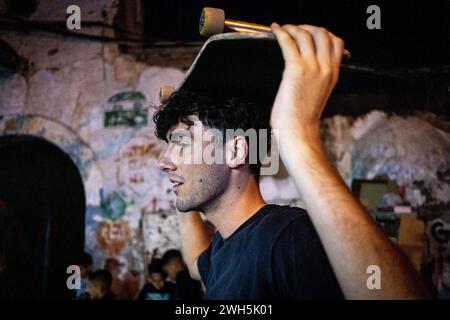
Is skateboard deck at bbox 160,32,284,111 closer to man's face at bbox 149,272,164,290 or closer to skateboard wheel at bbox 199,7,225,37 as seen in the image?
skateboard wheel at bbox 199,7,225,37

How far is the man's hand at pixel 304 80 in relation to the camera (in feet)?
2.96

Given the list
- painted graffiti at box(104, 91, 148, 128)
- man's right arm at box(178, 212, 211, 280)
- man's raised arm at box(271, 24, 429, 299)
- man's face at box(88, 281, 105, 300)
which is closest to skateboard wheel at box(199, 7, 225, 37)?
man's raised arm at box(271, 24, 429, 299)

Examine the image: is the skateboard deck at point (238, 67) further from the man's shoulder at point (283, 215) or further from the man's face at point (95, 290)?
the man's face at point (95, 290)

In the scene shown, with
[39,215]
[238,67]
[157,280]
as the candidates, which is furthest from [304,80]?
[39,215]

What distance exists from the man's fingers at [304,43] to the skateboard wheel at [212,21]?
0.23 meters

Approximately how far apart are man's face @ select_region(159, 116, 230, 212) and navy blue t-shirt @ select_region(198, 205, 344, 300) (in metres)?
0.27

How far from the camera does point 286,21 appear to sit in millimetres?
4805

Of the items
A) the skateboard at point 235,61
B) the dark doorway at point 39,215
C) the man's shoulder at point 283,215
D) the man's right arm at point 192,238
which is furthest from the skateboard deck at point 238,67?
the dark doorway at point 39,215

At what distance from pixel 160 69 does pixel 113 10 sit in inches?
45.1

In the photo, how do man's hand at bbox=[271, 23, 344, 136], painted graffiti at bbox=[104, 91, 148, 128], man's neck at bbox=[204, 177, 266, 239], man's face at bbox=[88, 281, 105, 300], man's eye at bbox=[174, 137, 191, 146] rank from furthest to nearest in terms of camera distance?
painted graffiti at bbox=[104, 91, 148, 128] → man's face at bbox=[88, 281, 105, 300] → man's eye at bbox=[174, 137, 191, 146] → man's neck at bbox=[204, 177, 266, 239] → man's hand at bbox=[271, 23, 344, 136]

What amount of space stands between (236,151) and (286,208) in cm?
49

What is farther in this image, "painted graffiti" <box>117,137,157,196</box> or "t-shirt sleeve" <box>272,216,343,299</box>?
"painted graffiti" <box>117,137,157,196</box>

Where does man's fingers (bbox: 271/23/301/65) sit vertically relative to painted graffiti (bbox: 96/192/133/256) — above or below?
above

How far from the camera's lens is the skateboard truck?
1075 millimetres
